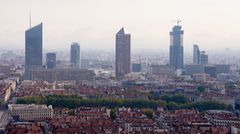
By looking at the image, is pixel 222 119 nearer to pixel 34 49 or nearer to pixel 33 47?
pixel 34 49

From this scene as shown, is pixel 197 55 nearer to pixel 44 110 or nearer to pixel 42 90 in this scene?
pixel 42 90

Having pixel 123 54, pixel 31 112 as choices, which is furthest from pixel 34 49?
pixel 31 112

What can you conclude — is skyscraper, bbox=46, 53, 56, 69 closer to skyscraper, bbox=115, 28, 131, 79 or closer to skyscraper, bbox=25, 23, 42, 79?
skyscraper, bbox=25, 23, 42, 79

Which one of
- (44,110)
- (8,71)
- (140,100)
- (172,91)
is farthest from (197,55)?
(44,110)

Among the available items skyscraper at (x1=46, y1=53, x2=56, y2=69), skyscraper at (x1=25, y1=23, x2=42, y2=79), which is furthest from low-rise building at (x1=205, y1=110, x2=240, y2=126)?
skyscraper at (x1=46, y1=53, x2=56, y2=69)

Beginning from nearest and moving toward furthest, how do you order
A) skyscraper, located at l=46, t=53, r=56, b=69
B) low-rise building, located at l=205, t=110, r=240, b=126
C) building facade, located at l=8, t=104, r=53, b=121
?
low-rise building, located at l=205, t=110, r=240, b=126, building facade, located at l=8, t=104, r=53, b=121, skyscraper, located at l=46, t=53, r=56, b=69

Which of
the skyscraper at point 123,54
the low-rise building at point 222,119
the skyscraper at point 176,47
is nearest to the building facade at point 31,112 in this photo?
the low-rise building at point 222,119
